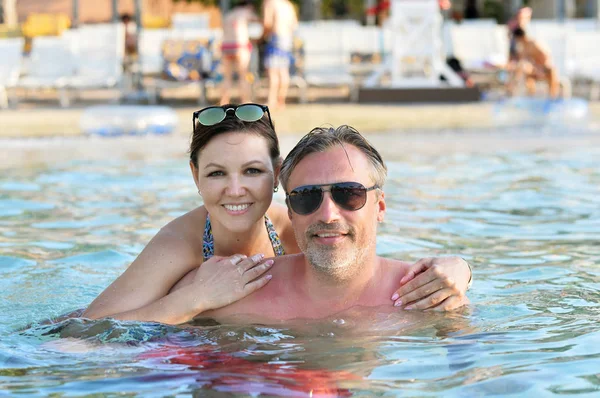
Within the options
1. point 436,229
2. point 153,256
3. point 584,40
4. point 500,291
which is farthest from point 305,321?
point 584,40

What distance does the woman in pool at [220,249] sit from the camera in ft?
10.4

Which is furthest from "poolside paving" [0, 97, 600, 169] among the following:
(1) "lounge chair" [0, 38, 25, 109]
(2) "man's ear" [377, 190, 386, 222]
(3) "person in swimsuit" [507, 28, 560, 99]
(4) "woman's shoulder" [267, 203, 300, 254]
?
(2) "man's ear" [377, 190, 386, 222]

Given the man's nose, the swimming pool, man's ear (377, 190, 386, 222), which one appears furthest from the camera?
man's ear (377, 190, 386, 222)

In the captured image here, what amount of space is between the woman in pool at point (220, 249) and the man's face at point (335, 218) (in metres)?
0.18

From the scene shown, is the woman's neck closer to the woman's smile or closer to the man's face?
the woman's smile

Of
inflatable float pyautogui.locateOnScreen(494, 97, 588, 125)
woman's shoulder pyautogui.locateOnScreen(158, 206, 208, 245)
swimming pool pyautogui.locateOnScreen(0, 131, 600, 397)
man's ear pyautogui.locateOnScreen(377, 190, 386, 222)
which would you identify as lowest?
inflatable float pyautogui.locateOnScreen(494, 97, 588, 125)

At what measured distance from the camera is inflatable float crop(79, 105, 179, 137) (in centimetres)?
993

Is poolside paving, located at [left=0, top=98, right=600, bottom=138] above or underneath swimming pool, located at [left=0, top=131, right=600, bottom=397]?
underneath

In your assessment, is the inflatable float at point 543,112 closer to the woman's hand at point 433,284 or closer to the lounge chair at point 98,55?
the lounge chair at point 98,55

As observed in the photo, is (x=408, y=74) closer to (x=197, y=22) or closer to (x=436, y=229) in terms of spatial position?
(x=197, y=22)

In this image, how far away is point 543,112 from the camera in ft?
36.8

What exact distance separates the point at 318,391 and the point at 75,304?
1.76 meters

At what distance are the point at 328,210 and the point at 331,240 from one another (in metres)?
0.10

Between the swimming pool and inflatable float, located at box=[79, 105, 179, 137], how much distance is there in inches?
77.3
